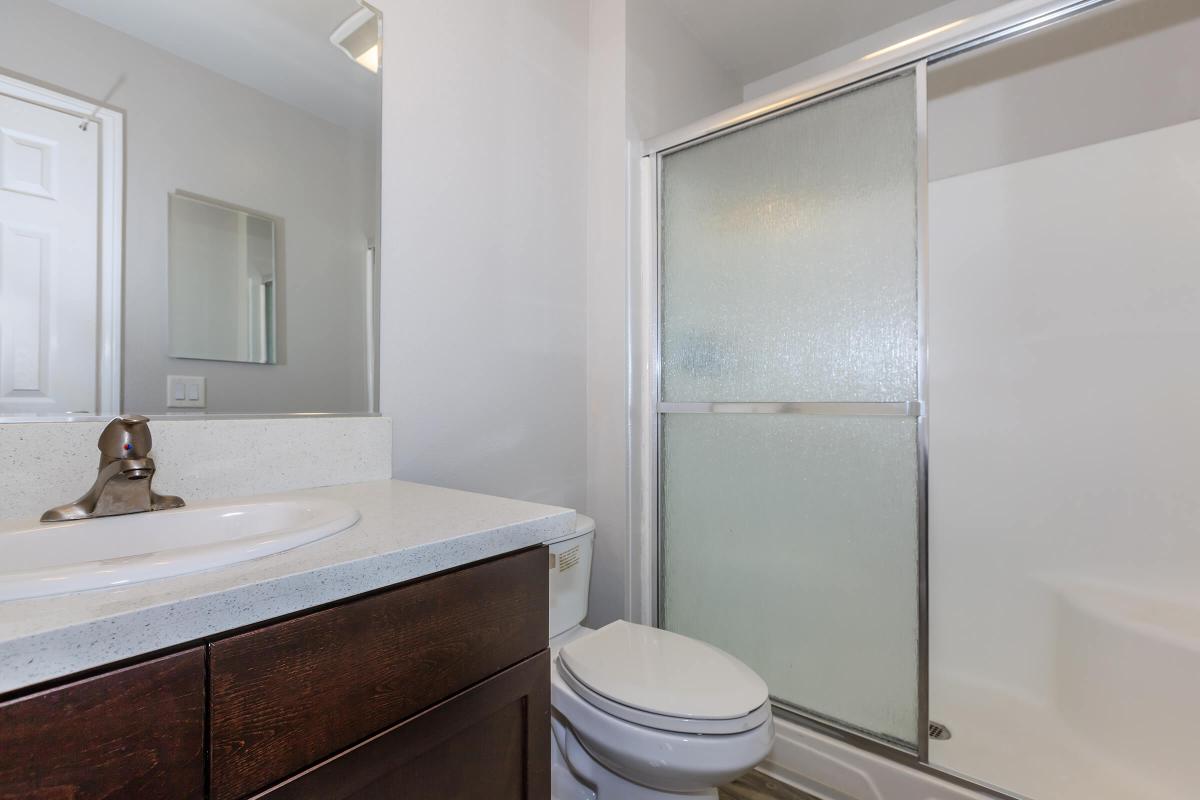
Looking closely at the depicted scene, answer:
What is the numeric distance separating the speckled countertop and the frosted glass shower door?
1.00 metres

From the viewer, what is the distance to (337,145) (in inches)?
48.6

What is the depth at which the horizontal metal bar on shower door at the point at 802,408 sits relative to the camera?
139 centimetres

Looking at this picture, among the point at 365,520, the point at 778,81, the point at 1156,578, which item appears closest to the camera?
the point at 365,520

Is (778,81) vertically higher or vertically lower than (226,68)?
higher

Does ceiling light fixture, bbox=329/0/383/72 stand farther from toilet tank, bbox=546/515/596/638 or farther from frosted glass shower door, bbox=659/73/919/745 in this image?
toilet tank, bbox=546/515/596/638

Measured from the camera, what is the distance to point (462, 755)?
2.20ft

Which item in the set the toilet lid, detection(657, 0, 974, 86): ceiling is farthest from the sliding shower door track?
detection(657, 0, 974, 86): ceiling

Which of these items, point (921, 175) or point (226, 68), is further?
point (921, 175)

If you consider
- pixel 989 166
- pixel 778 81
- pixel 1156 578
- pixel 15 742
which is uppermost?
pixel 778 81

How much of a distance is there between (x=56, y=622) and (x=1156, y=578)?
2408 mm

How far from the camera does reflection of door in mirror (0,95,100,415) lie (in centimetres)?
82

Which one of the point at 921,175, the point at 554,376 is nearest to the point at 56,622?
the point at 554,376

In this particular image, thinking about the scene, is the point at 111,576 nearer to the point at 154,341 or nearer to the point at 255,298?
the point at 154,341

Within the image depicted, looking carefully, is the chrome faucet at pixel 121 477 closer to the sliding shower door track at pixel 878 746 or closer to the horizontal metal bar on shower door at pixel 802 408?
the horizontal metal bar on shower door at pixel 802 408
